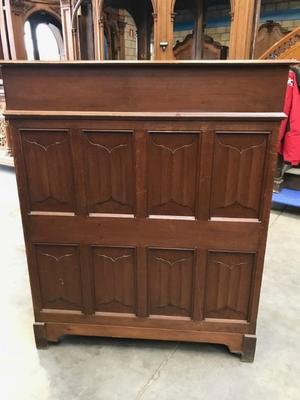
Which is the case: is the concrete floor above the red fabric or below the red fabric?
below

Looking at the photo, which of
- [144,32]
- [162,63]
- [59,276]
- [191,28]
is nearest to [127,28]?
[144,32]

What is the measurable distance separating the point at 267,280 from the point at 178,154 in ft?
4.99

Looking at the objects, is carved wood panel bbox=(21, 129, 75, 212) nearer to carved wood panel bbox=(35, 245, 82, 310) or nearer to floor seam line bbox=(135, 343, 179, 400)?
carved wood panel bbox=(35, 245, 82, 310)

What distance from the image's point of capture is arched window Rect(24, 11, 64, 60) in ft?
18.5

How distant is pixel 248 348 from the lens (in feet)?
5.43

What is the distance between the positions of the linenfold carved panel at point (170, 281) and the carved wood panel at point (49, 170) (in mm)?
502

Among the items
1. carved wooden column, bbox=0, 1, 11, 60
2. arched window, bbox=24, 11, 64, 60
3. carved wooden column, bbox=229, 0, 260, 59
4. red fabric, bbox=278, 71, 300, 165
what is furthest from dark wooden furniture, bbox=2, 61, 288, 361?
arched window, bbox=24, 11, 64, 60

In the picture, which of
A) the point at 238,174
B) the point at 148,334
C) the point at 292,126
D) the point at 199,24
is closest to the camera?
the point at 238,174

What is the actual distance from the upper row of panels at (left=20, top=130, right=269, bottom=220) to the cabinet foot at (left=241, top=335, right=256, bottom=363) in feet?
2.12

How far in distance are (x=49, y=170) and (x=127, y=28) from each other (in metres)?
2.47

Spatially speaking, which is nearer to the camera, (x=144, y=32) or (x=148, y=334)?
(x=148, y=334)

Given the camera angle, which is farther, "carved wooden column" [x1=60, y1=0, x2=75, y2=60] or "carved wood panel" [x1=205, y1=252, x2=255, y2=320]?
"carved wooden column" [x1=60, y1=0, x2=75, y2=60]

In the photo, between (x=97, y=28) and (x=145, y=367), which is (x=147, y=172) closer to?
(x=145, y=367)

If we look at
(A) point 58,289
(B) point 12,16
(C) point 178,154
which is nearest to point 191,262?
(C) point 178,154
